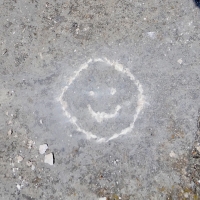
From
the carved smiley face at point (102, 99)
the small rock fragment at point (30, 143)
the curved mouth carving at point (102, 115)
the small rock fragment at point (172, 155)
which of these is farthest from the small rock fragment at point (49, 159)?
the small rock fragment at point (172, 155)

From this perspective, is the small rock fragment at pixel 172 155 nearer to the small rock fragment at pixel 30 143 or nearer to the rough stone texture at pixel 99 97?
the rough stone texture at pixel 99 97

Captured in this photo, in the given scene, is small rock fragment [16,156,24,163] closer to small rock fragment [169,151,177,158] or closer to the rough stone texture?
the rough stone texture

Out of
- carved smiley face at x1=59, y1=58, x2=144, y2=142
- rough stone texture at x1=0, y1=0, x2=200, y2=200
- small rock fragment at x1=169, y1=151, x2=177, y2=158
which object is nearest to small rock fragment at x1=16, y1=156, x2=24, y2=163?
rough stone texture at x1=0, y1=0, x2=200, y2=200

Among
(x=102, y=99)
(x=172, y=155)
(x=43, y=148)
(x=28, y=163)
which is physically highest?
(x=102, y=99)

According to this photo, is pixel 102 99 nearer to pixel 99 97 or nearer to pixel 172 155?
pixel 99 97

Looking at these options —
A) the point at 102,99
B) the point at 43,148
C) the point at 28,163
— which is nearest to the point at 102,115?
the point at 102,99

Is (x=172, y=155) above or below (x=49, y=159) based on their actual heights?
above
